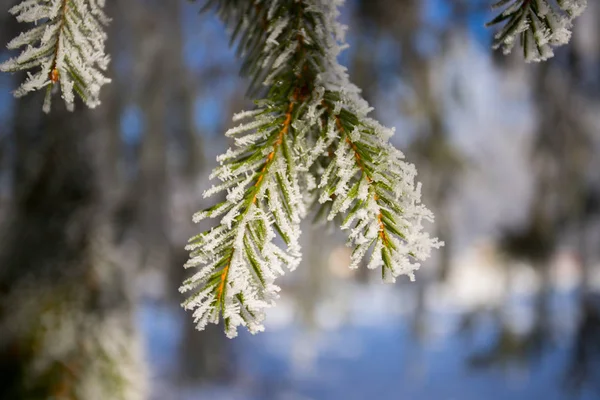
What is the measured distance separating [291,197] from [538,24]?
0.30 meters

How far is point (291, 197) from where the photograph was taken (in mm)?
453

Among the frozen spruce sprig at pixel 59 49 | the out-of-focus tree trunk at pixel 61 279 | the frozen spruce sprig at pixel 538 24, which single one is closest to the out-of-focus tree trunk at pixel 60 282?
the out-of-focus tree trunk at pixel 61 279

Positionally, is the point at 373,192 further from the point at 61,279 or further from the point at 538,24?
the point at 61,279

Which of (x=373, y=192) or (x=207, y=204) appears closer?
(x=373, y=192)

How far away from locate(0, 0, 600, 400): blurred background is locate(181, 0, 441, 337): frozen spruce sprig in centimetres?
18

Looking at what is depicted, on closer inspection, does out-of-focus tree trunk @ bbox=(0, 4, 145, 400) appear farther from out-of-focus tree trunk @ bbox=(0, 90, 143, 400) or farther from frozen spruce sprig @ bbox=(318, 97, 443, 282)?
frozen spruce sprig @ bbox=(318, 97, 443, 282)

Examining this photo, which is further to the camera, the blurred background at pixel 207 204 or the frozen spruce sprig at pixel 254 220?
the blurred background at pixel 207 204

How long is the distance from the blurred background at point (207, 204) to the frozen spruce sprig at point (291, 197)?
0.18m

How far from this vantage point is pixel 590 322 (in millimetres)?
3682

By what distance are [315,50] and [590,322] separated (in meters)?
4.09

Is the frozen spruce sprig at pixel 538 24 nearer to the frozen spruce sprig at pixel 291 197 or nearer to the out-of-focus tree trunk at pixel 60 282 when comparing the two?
the frozen spruce sprig at pixel 291 197

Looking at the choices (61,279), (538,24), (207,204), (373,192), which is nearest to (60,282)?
(61,279)

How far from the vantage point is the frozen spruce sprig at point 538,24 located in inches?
17.8

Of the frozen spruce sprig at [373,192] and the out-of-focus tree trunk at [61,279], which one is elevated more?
the out-of-focus tree trunk at [61,279]
